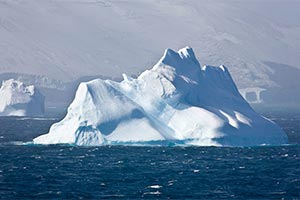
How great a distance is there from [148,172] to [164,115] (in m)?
19.5

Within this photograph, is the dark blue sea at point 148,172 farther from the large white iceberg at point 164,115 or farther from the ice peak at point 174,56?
the ice peak at point 174,56

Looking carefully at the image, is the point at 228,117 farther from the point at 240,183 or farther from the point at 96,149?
the point at 240,183

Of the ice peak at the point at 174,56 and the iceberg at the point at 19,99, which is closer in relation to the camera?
the ice peak at the point at 174,56

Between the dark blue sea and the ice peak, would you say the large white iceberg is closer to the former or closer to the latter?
the ice peak

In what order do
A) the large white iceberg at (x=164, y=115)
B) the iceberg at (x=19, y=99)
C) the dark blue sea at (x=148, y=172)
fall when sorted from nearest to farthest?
the dark blue sea at (x=148, y=172), the large white iceberg at (x=164, y=115), the iceberg at (x=19, y=99)

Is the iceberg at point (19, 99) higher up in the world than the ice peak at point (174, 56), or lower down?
lower down

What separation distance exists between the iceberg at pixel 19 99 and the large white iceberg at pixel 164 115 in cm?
6771

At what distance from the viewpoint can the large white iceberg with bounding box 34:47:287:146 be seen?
81.2 metres

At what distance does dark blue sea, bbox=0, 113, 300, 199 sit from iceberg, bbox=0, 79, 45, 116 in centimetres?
6503

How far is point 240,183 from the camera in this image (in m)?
60.2

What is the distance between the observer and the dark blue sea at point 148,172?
182ft

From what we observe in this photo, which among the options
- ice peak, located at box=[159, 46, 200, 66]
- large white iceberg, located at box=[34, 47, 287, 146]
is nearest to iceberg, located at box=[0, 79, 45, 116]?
large white iceberg, located at box=[34, 47, 287, 146]

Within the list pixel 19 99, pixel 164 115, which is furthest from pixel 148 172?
pixel 19 99

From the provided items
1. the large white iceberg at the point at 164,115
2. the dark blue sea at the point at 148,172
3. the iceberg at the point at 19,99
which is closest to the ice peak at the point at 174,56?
the large white iceberg at the point at 164,115
